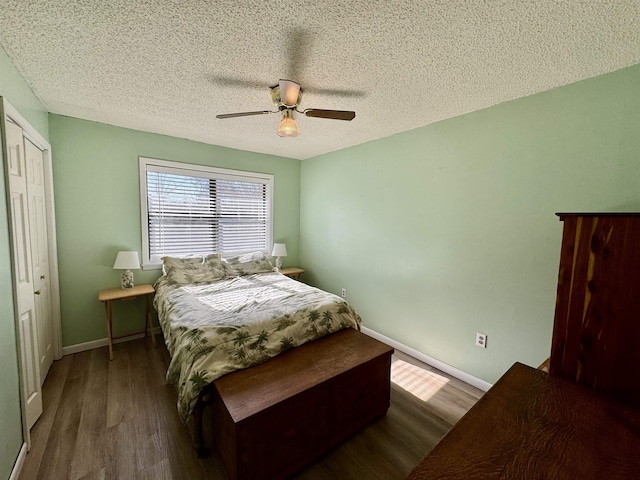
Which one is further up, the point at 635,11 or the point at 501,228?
the point at 635,11

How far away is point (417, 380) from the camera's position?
244 cm

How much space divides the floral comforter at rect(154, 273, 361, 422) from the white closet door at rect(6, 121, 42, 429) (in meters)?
0.83

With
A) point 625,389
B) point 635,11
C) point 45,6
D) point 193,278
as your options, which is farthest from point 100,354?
point 635,11

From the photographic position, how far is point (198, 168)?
341 centimetres

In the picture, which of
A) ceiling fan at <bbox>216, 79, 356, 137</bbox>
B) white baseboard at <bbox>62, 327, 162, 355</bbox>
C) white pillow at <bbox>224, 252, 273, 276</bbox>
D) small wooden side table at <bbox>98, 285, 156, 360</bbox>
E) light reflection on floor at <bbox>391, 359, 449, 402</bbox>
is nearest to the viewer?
ceiling fan at <bbox>216, 79, 356, 137</bbox>

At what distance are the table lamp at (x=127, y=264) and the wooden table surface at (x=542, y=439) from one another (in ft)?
10.2

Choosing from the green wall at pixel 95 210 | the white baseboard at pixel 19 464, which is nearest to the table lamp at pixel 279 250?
the green wall at pixel 95 210

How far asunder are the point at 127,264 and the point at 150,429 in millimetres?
1680

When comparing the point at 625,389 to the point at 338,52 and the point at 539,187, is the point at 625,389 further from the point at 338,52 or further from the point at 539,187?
the point at 338,52

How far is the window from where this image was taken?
125 inches

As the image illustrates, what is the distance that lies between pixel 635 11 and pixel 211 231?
3.95 metres

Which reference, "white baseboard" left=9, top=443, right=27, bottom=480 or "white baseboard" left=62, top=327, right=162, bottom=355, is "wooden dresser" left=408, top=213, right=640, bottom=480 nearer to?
"white baseboard" left=9, top=443, right=27, bottom=480

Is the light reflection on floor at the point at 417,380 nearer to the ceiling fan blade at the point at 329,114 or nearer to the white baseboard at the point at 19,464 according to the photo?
the ceiling fan blade at the point at 329,114

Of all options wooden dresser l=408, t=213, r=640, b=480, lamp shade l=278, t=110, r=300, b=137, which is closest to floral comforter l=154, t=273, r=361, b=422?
wooden dresser l=408, t=213, r=640, b=480
